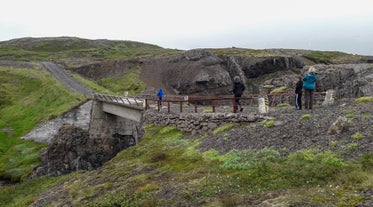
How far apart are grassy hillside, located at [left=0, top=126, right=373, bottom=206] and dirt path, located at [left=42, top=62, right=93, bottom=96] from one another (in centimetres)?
4866

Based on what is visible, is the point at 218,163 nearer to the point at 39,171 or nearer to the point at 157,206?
the point at 157,206

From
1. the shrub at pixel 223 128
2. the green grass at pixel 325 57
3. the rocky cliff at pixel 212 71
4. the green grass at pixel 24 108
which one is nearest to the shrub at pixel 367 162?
the shrub at pixel 223 128

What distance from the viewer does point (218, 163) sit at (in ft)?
54.2

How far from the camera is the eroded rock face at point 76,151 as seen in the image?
4116 centimetres

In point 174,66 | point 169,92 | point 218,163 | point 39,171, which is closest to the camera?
point 218,163

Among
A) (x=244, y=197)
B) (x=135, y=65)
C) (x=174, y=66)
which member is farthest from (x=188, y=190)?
(x=135, y=65)

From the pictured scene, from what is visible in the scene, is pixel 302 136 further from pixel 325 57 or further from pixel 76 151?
pixel 325 57

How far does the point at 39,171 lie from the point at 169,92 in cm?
3700

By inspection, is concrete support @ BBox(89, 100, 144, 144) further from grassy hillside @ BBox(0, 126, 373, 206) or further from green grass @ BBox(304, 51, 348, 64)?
green grass @ BBox(304, 51, 348, 64)

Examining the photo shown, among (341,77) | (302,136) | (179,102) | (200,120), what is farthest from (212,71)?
(302,136)

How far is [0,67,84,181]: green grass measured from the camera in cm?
4538

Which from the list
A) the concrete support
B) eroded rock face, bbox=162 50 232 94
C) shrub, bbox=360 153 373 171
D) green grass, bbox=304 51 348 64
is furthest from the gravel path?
green grass, bbox=304 51 348 64

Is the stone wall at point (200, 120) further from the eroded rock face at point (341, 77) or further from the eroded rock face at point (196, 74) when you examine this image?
the eroded rock face at point (196, 74)

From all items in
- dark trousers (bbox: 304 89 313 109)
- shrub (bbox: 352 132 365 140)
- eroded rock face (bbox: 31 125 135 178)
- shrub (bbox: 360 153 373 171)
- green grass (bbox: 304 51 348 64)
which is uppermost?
green grass (bbox: 304 51 348 64)
